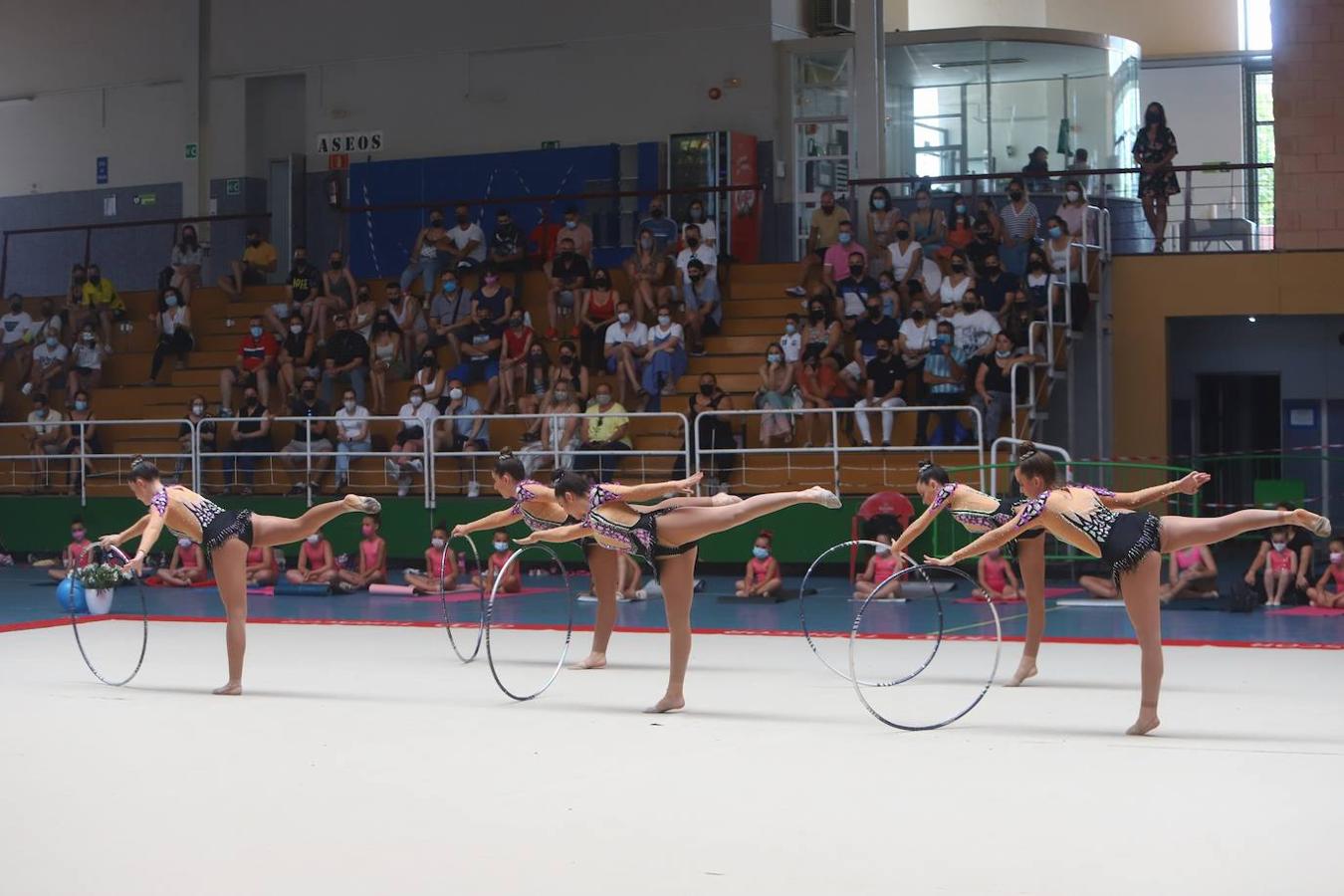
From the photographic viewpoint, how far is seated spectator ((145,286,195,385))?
72.1ft

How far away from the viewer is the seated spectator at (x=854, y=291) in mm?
18094

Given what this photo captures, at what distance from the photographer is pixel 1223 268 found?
59.3ft

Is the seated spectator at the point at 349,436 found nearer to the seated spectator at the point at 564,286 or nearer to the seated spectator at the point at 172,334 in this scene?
the seated spectator at the point at 564,286

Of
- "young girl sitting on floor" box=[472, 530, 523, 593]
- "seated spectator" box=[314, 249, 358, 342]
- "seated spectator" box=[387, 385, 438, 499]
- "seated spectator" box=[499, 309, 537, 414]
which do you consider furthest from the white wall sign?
"young girl sitting on floor" box=[472, 530, 523, 593]

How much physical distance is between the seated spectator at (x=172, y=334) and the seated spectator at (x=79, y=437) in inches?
44.5

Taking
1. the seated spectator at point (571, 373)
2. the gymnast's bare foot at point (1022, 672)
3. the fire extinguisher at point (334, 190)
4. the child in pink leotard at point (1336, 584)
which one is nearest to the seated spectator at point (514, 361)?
the seated spectator at point (571, 373)

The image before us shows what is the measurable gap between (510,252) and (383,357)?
2121 mm

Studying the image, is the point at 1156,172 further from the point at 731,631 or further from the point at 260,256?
the point at 260,256

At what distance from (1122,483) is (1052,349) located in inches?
72.1

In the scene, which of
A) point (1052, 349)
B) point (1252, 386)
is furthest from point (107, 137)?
point (1252, 386)

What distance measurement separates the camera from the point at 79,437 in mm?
20719

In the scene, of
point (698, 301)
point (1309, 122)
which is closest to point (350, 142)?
point (698, 301)

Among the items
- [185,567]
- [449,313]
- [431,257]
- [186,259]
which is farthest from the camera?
[186,259]

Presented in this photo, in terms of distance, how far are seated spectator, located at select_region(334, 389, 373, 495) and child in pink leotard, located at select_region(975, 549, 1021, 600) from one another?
7421 mm
